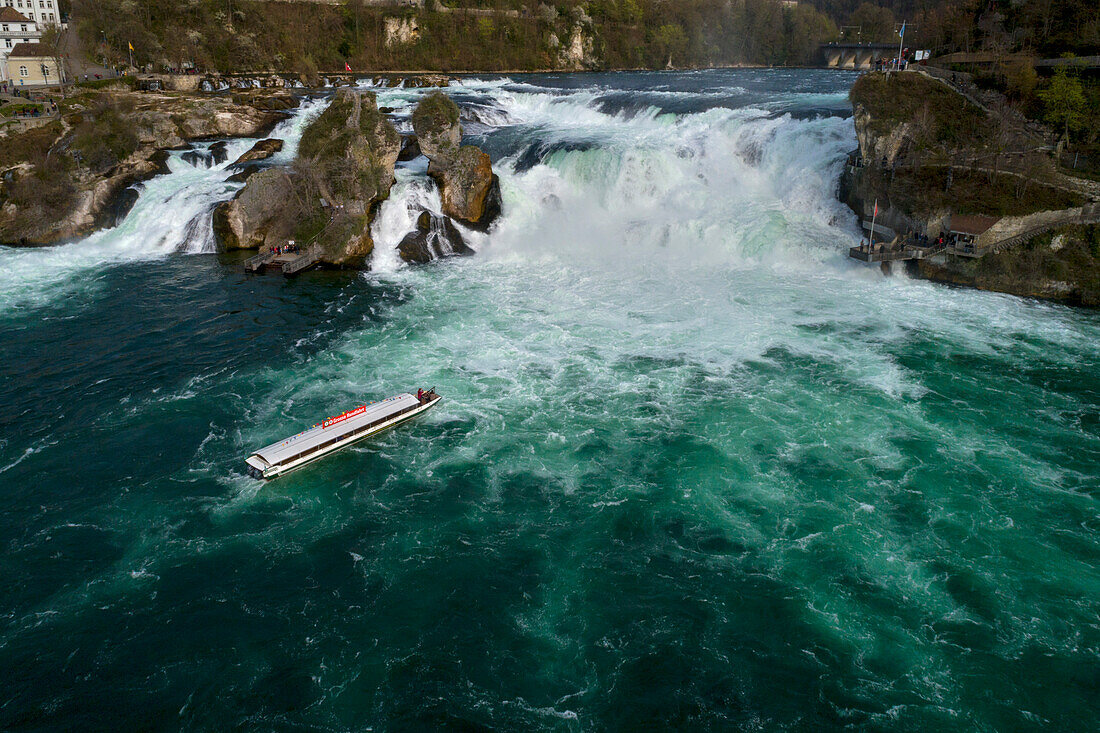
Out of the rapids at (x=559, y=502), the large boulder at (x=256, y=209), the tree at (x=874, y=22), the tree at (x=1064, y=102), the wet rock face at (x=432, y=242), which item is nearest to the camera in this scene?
the rapids at (x=559, y=502)

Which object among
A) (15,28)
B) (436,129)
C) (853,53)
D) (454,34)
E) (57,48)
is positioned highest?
(454,34)

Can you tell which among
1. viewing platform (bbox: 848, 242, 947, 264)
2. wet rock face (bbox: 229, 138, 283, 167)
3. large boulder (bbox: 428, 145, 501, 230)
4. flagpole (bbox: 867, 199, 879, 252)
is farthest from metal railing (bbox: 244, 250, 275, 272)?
flagpole (bbox: 867, 199, 879, 252)

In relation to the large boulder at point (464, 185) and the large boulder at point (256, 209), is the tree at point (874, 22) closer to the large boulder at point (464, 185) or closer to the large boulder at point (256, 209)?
the large boulder at point (464, 185)

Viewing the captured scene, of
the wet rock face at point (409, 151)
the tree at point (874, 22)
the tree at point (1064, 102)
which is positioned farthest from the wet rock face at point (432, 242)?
the tree at point (874, 22)

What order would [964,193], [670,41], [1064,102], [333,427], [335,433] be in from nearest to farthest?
[335,433]
[333,427]
[964,193]
[1064,102]
[670,41]

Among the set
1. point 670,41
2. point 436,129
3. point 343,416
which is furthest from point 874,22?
point 343,416

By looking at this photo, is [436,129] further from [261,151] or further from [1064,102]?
[1064,102]

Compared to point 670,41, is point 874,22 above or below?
above

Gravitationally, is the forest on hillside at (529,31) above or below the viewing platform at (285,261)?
above
